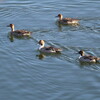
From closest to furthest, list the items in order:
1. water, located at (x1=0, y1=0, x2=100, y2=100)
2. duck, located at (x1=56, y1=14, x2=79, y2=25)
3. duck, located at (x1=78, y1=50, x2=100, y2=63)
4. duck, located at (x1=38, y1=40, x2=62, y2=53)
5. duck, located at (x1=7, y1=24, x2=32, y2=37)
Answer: water, located at (x1=0, y1=0, x2=100, y2=100) < duck, located at (x1=78, y1=50, x2=100, y2=63) < duck, located at (x1=38, y1=40, x2=62, y2=53) < duck, located at (x1=7, y1=24, x2=32, y2=37) < duck, located at (x1=56, y1=14, x2=79, y2=25)

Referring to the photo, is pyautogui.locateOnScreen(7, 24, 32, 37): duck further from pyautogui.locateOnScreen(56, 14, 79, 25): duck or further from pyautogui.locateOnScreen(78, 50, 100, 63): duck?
pyautogui.locateOnScreen(78, 50, 100, 63): duck

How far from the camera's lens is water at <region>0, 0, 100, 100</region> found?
18.9 m

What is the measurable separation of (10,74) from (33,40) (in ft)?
12.8

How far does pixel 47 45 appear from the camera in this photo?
23.2 metres

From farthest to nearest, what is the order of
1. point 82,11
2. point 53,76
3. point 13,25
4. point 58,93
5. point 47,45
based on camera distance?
point 82,11 → point 13,25 → point 47,45 → point 53,76 → point 58,93

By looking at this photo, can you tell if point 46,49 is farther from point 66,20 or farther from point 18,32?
point 66,20

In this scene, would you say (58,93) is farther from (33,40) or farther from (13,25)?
(13,25)

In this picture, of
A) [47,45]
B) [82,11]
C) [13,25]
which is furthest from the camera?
[82,11]

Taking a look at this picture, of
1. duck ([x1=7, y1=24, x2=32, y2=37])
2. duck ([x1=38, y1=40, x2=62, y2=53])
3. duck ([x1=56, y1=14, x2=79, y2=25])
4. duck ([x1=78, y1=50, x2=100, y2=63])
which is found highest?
duck ([x1=56, y1=14, x2=79, y2=25])

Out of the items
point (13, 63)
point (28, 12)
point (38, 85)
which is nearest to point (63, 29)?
point (28, 12)

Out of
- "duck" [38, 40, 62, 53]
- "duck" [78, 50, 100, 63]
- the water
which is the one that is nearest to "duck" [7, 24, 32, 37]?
the water

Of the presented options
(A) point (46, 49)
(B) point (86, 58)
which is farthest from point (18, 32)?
(B) point (86, 58)

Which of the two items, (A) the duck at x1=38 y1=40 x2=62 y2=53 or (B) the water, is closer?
(B) the water

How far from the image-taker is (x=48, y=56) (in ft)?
73.2
